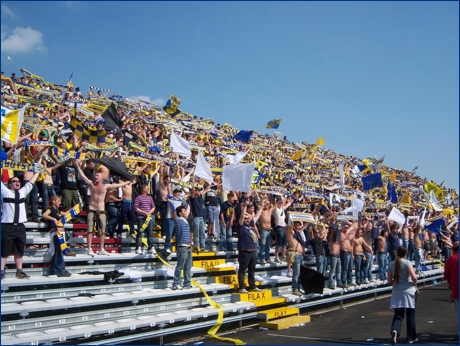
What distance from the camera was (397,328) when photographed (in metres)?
8.96

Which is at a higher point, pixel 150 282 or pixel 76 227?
pixel 76 227

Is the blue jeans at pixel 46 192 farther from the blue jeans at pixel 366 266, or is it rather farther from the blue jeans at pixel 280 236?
the blue jeans at pixel 366 266

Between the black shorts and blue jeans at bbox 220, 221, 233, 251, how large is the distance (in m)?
6.13

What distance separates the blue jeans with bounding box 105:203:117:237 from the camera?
1198cm

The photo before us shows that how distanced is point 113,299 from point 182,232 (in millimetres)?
2098

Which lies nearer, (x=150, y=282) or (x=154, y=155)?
(x=150, y=282)

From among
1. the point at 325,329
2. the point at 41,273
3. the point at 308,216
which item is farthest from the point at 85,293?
the point at 308,216

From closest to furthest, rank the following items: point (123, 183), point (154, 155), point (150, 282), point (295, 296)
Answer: point (150, 282)
point (123, 183)
point (295, 296)
point (154, 155)

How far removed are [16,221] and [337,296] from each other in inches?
365

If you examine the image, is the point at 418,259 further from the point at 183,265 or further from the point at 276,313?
the point at 183,265

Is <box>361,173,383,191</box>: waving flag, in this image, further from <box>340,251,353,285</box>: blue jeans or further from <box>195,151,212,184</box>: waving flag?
<box>195,151,212,184</box>: waving flag

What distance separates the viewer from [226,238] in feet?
45.6

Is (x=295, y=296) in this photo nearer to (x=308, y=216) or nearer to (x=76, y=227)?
(x=308, y=216)

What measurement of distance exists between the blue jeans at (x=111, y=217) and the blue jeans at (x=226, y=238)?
10.1 feet
